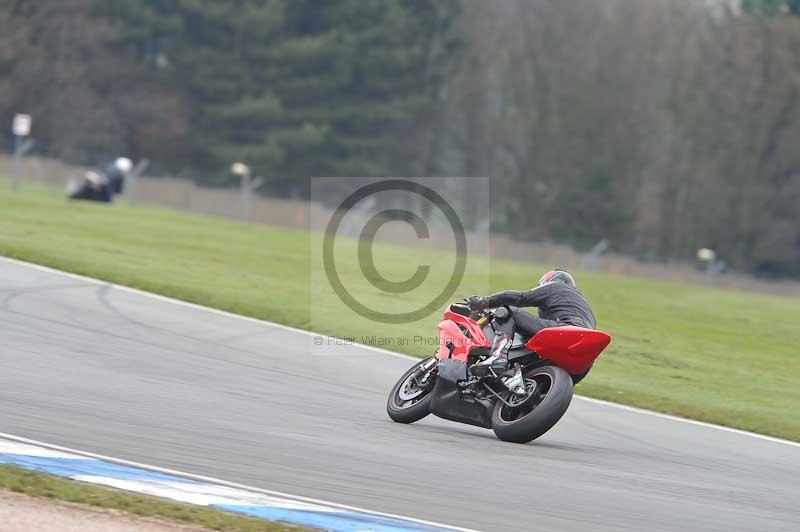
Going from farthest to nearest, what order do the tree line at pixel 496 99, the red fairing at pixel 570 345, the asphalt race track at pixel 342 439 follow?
the tree line at pixel 496 99 → the red fairing at pixel 570 345 → the asphalt race track at pixel 342 439

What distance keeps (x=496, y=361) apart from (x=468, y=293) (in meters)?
12.1

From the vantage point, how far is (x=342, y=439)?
29.2 feet

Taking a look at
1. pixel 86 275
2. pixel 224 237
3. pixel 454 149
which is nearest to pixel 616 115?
pixel 454 149

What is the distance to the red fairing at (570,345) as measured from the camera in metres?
9.22

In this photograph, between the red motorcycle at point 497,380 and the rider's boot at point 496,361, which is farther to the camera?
the rider's boot at point 496,361

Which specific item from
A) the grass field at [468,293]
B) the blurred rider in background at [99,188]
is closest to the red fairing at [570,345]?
the grass field at [468,293]

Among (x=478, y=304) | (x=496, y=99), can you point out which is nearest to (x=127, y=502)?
(x=478, y=304)

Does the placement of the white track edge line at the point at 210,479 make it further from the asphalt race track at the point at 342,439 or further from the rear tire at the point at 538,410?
the rear tire at the point at 538,410

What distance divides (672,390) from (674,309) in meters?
9.35

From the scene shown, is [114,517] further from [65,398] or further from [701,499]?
[701,499]

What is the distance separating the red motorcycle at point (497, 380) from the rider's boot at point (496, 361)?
0.11 feet

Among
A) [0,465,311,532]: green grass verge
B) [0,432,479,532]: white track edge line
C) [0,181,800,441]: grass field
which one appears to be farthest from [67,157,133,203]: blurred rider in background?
[0,465,311,532]: green grass verge

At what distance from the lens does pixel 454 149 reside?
6950cm

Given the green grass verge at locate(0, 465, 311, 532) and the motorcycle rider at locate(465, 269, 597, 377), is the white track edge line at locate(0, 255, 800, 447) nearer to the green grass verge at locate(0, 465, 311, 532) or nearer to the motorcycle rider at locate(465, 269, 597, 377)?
the motorcycle rider at locate(465, 269, 597, 377)
